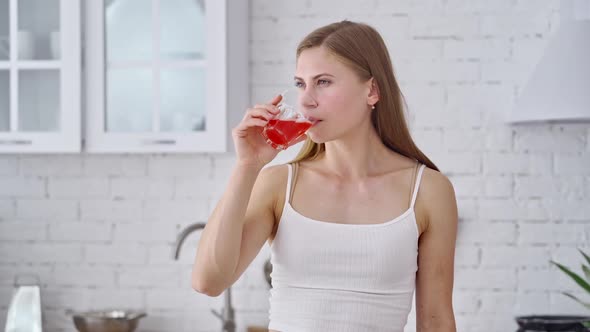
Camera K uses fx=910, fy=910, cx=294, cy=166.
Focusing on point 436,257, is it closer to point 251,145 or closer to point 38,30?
point 251,145

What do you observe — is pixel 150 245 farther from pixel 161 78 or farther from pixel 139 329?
pixel 161 78

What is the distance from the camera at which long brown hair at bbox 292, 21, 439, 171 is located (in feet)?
6.30

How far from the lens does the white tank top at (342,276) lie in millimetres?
1876

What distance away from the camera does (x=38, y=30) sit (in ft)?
11.4

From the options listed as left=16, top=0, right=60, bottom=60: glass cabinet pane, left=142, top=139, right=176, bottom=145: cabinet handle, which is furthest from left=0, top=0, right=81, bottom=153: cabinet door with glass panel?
left=142, top=139, right=176, bottom=145: cabinet handle

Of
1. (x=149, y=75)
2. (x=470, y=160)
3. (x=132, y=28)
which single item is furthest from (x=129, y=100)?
(x=470, y=160)

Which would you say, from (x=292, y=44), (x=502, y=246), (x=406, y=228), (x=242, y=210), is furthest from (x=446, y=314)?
(x=292, y=44)

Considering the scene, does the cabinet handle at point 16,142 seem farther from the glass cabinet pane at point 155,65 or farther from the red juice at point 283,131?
the red juice at point 283,131

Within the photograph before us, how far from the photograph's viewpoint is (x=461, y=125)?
355cm

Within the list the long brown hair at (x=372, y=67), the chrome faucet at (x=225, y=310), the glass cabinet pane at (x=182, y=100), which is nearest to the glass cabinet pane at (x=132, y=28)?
the glass cabinet pane at (x=182, y=100)

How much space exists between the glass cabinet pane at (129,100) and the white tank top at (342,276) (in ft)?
5.29

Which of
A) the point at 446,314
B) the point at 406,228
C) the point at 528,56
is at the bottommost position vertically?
the point at 446,314

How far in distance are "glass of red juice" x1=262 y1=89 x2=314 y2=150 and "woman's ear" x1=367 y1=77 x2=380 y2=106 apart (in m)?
0.19

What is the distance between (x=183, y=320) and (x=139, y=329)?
19 cm
